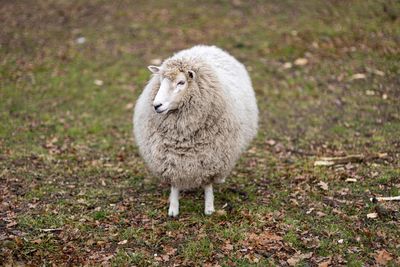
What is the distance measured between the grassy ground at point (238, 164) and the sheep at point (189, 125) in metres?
0.70

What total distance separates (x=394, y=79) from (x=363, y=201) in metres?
7.25

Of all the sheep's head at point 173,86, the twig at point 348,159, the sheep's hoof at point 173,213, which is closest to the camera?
the sheep's head at point 173,86

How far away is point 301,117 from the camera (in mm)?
11773

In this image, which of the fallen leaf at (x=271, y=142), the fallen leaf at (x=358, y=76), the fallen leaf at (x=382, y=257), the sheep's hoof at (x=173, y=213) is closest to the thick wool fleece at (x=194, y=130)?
the sheep's hoof at (x=173, y=213)

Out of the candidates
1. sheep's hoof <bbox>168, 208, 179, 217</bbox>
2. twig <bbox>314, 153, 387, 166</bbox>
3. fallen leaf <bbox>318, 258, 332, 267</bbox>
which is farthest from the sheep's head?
twig <bbox>314, 153, 387, 166</bbox>

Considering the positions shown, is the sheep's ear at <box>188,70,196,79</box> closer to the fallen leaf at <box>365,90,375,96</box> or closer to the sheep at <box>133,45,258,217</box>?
the sheep at <box>133,45,258,217</box>

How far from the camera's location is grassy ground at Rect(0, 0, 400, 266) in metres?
6.23

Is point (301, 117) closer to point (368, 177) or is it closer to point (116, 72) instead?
point (368, 177)

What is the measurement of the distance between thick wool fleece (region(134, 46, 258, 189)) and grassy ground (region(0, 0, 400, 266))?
0.73 metres

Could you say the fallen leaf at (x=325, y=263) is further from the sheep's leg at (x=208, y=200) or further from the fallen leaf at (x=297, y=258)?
the sheep's leg at (x=208, y=200)

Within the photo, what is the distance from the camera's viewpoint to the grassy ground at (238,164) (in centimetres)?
623

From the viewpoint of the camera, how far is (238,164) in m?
9.43

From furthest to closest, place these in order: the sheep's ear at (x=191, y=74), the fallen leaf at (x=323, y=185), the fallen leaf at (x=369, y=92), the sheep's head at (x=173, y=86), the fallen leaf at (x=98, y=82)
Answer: the fallen leaf at (x=98, y=82) → the fallen leaf at (x=369, y=92) → the fallen leaf at (x=323, y=185) → the sheep's ear at (x=191, y=74) → the sheep's head at (x=173, y=86)

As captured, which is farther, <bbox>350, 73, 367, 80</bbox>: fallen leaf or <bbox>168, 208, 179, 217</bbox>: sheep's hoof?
<bbox>350, 73, 367, 80</bbox>: fallen leaf
